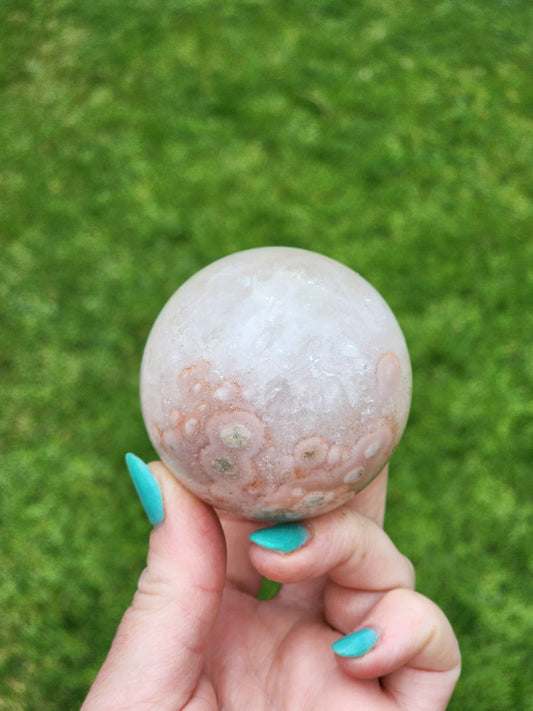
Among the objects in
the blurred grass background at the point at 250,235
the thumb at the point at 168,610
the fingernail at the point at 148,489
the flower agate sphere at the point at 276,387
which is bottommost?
the blurred grass background at the point at 250,235

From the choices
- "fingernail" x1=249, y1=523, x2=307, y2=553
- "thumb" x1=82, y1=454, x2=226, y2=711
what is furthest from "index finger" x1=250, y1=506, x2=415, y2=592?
"thumb" x1=82, y1=454, x2=226, y2=711

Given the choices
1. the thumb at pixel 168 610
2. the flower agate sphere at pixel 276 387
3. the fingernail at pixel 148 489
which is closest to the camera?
the flower agate sphere at pixel 276 387

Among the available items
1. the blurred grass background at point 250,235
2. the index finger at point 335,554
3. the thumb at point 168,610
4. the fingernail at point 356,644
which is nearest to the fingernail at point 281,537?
the index finger at point 335,554

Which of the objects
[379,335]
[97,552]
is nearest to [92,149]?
[97,552]

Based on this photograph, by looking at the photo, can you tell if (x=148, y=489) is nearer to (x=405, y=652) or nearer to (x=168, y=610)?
(x=168, y=610)

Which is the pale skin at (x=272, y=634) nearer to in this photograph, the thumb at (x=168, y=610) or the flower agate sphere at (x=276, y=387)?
the thumb at (x=168, y=610)

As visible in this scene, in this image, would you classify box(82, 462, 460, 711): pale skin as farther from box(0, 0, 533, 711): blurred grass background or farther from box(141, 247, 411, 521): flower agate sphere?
box(0, 0, 533, 711): blurred grass background

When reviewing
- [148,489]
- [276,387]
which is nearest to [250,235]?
[148,489]
